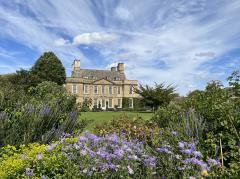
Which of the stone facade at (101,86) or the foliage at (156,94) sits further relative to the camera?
the stone facade at (101,86)

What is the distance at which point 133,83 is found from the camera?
235 feet

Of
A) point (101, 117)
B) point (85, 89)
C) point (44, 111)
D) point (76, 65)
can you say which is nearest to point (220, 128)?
point (44, 111)

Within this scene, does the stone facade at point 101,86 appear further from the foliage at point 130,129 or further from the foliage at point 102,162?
the foliage at point 102,162

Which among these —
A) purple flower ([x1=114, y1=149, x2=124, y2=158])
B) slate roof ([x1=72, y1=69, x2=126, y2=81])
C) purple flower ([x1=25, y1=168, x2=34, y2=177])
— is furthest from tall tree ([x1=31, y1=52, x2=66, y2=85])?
purple flower ([x1=114, y1=149, x2=124, y2=158])

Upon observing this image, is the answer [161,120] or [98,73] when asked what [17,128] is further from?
[98,73]

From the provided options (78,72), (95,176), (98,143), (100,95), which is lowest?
(95,176)

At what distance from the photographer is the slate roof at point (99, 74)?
224 ft

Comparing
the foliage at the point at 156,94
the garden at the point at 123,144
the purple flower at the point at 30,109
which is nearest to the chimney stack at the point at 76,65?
the foliage at the point at 156,94

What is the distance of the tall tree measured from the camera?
52.6 metres

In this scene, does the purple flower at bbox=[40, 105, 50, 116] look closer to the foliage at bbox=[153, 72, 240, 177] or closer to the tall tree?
the foliage at bbox=[153, 72, 240, 177]

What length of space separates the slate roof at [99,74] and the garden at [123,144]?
60935mm

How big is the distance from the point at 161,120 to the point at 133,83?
64.3m

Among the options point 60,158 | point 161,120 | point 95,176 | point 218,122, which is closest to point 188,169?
point 95,176

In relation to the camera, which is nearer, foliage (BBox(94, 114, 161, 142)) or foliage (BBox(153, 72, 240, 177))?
foliage (BBox(153, 72, 240, 177))
